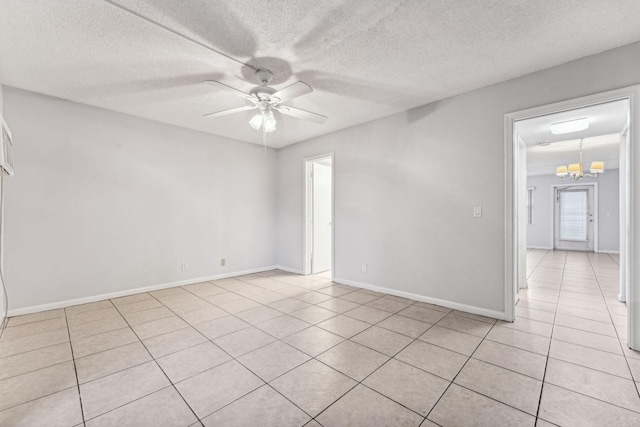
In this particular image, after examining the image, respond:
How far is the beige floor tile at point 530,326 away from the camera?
8.58 ft

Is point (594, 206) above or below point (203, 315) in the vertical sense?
above

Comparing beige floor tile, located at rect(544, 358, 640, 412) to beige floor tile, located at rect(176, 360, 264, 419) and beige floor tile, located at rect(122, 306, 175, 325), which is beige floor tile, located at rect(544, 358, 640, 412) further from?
beige floor tile, located at rect(122, 306, 175, 325)

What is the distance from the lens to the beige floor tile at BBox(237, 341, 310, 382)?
196 centimetres

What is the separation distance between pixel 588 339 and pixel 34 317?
218 inches

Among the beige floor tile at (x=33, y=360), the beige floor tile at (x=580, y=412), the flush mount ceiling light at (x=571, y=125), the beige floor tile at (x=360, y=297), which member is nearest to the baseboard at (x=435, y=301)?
the beige floor tile at (x=360, y=297)

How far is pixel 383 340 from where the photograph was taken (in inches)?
96.8

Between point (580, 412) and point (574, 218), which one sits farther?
point (574, 218)

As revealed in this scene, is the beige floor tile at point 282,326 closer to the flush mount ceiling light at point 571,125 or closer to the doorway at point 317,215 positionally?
the doorway at point 317,215

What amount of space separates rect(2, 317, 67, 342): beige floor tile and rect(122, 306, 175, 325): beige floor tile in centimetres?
56

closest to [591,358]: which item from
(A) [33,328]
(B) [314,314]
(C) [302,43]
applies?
(B) [314,314]

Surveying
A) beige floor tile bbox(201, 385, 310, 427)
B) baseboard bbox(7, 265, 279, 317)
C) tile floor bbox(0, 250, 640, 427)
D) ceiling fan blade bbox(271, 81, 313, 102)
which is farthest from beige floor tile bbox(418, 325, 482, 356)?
baseboard bbox(7, 265, 279, 317)

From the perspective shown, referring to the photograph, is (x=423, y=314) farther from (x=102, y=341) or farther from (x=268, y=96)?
(x=102, y=341)

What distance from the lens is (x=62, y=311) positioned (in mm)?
3201

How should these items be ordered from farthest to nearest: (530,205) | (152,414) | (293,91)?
(530,205), (293,91), (152,414)
